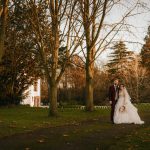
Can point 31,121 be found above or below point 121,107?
below

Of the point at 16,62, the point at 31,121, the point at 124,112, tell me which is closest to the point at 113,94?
the point at 124,112

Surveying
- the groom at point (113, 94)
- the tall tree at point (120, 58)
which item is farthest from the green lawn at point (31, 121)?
the tall tree at point (120, 58)

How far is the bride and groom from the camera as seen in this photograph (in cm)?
2206

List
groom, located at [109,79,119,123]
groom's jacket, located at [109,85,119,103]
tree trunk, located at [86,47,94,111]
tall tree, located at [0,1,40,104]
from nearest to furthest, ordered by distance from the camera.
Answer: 1. groom, located at [109,79,119,123]
2. groom's jacket, located at [109,85,119,103]
3. tree trunk, located at [86,47,94,111]
4. tall tree, located at [0,1,40,104]

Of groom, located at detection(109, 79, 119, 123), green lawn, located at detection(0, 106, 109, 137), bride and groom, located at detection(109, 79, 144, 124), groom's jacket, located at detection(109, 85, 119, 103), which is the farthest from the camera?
groom's jacket, located at detection(109, 85, 119, 103)

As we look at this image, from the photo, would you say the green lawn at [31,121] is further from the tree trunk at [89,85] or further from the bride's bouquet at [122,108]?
the tree trunk at [89,85]

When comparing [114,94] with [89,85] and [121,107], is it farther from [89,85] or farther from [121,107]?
[89,85]

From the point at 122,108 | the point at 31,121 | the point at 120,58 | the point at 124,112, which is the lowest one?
the point at 31,121

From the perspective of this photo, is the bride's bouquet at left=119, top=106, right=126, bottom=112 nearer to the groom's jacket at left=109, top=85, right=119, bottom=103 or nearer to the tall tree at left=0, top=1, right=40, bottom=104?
the groom's jacket at left=109, top=85, right=119, bottom=103

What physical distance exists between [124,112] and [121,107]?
0.29 metres

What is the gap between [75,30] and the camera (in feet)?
94.3

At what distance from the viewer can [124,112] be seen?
22.5 m

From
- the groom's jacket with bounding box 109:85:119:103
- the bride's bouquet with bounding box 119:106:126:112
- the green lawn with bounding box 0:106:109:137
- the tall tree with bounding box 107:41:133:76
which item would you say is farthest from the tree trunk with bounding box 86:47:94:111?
the tall tree with bounding box 107:41:133:76

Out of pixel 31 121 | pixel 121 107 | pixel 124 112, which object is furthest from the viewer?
pixel 121 107
